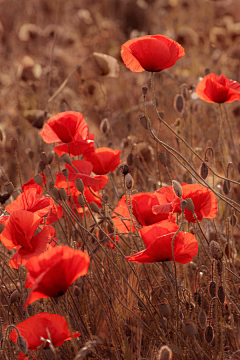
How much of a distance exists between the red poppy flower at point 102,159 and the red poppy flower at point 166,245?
425 mm

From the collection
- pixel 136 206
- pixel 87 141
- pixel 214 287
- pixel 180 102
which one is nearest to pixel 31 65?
pixel 180 102

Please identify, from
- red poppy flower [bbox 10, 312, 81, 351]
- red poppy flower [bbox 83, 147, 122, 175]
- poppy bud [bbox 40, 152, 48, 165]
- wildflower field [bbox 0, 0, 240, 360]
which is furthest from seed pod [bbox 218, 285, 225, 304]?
poppy bud [bbox 40, 152, 48, 165]

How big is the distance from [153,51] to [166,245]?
52cm

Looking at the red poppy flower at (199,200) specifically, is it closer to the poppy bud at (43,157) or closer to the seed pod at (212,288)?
the seed pod at (212,288)

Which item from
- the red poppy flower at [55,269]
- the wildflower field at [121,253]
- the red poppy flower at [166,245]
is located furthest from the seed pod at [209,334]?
the red poppy flower at [55,269]

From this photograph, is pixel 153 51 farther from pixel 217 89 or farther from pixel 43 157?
pixel 43 157

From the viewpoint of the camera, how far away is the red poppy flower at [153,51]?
108 cm

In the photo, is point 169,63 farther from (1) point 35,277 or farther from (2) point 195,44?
(2) point 195,44

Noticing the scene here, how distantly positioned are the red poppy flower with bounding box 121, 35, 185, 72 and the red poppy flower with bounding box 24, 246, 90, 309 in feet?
1.97

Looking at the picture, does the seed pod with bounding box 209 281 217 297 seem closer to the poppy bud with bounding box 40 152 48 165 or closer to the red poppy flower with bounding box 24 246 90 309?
the red poppy flower with bounding box 24 246 90 309

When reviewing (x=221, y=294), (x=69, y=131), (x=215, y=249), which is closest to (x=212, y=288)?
(x=221, y=294)

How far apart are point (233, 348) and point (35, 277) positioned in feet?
2.56

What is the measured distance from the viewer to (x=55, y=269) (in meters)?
0.72

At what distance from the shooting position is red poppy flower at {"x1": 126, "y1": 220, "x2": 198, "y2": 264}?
2.87 feet
